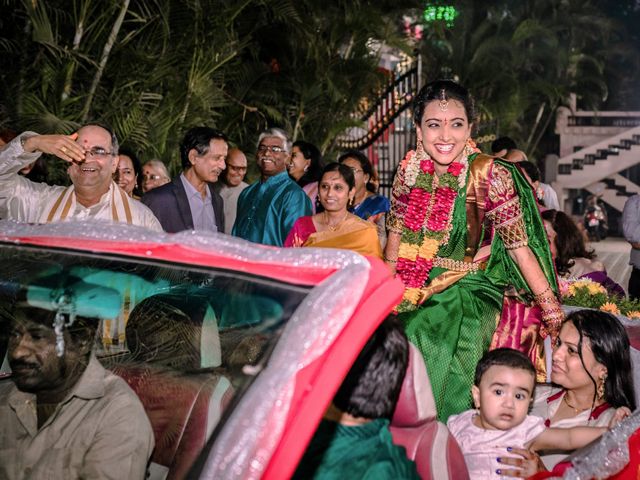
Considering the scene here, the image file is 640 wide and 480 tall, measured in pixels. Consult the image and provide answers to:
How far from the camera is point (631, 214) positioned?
8031mm

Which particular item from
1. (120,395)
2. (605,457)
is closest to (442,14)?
(605,457)

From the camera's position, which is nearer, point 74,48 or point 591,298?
point 591,298

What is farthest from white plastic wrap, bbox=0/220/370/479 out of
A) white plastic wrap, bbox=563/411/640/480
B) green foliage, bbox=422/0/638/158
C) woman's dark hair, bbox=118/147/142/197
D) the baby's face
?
green foliage, bbox=422/0/638/158

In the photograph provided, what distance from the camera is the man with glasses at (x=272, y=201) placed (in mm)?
7273

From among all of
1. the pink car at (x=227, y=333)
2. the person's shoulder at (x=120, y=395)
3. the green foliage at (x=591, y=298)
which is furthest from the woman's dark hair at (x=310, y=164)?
the person's shoulder at (x=120, y=395)

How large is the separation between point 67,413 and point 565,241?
5.22 meters

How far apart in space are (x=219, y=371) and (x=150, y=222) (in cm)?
278

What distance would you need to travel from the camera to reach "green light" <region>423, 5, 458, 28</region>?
22.2 metres

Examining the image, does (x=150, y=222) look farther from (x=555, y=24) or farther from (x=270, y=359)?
(x=555, y=24)

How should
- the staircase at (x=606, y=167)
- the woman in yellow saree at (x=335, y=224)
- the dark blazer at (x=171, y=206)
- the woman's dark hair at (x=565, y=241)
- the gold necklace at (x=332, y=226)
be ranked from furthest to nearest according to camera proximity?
1. the staircase at (x=606, y=167)
2. the woman's dark hair at (x=565, y=241)
3. the dark blazer at (x=171, y=206)
4. the gold necklace at (x=332, y=226)
5. the woman in yellow saree at (x=335, y=224)

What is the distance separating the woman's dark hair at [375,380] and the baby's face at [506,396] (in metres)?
1.00

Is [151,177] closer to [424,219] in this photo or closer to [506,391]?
[424,219]

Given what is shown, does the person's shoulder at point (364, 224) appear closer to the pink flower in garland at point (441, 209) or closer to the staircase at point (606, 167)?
the pink flower in garland at point (441, 209)

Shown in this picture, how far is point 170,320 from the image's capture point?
99.7 inches
